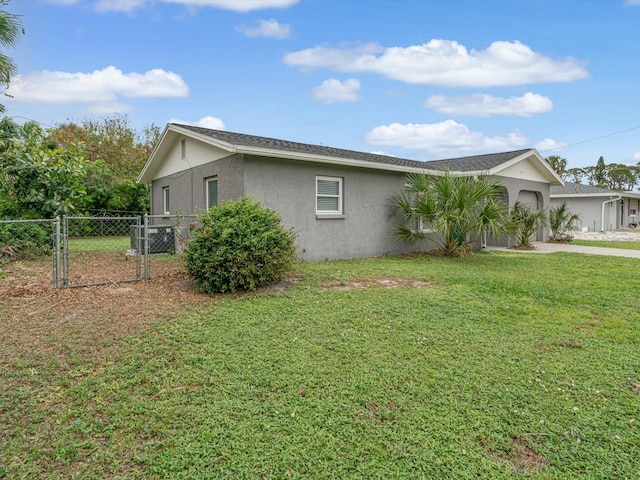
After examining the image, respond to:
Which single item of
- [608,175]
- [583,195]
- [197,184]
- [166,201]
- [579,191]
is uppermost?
[608,175]

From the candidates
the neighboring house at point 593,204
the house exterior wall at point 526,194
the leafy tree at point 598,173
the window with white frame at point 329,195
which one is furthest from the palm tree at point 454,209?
the leafy tree at point 598,173

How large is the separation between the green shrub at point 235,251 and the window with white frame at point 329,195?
3635 millimetres

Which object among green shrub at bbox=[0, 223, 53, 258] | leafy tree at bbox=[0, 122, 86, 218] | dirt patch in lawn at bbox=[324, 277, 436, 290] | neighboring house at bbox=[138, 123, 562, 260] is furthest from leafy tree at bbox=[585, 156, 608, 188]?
green shrub at bbox=[0, 223, 53, 258]

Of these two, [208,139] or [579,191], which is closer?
[208,139]

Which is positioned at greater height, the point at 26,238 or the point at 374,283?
the point at 26,238

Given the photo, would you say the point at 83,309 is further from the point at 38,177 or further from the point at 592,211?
Answer: the point at 592,211

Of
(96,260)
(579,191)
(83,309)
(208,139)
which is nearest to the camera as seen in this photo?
(83,309)

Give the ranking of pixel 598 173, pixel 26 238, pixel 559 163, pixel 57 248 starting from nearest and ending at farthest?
pixel 57 248 < pixel 26 238 < pixel 559 163 < pixel 598 173

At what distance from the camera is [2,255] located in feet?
31.0

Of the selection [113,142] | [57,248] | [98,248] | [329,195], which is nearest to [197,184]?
[329,195]

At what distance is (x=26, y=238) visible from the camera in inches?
423

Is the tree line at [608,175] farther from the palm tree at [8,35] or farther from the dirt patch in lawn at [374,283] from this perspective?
the palm tree at [8,35]

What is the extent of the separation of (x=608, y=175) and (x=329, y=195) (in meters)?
57.6

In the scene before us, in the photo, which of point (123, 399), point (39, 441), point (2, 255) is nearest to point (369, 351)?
point (123, 399)
